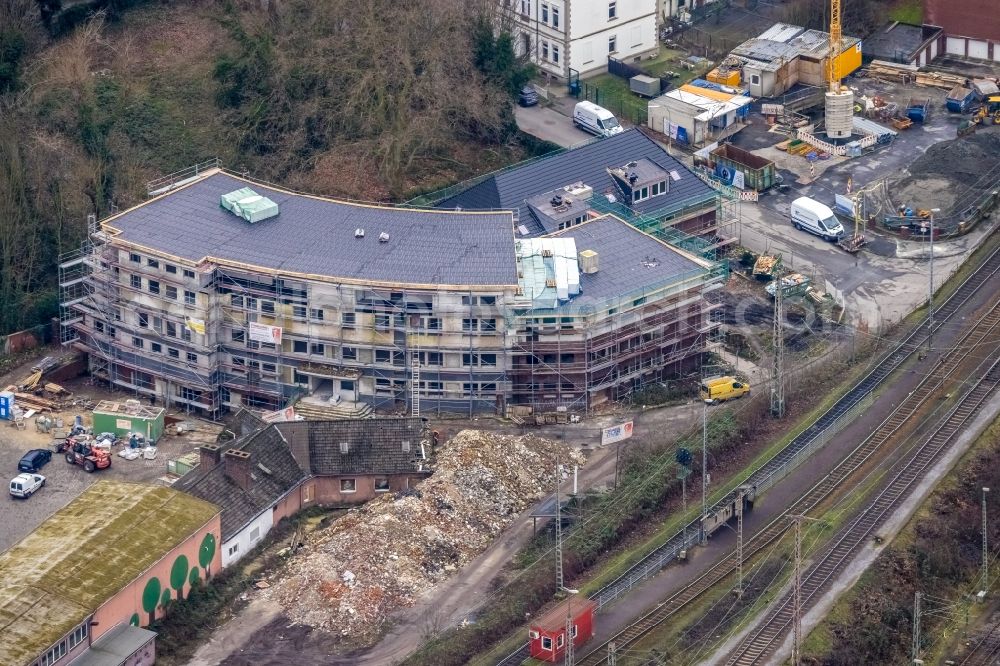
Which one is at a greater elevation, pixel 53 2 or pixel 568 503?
pixel 53 2

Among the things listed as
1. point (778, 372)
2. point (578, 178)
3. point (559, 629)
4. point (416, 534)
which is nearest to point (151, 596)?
point (416, 534)

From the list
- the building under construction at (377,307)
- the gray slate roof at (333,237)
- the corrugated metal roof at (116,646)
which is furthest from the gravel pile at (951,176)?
the corrugated metal roof at (116,646)

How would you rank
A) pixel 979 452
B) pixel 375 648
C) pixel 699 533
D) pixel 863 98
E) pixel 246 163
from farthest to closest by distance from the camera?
pixel 863 98 → pixel 246 163 → pixel 979 452 → pixel 699 533 → pixel 375 648

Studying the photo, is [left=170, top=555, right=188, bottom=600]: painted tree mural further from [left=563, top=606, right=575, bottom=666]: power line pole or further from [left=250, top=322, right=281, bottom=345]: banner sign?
[left=563, top=606, right=575, bottom=666]: power line pole

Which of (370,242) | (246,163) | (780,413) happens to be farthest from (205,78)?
Answer: (780,413)

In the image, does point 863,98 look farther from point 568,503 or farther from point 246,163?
point 568,503

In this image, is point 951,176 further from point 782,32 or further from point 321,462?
point 321,462

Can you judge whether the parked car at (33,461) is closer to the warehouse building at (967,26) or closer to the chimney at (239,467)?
the chimney at (239,467)
